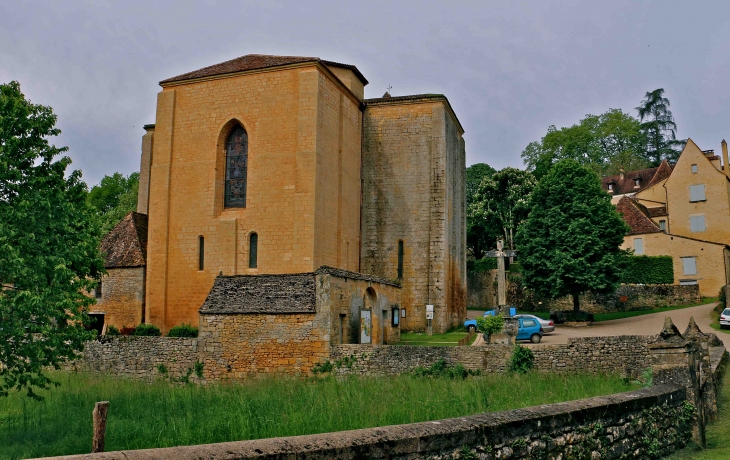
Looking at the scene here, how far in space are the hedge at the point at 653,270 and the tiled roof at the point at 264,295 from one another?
104ft

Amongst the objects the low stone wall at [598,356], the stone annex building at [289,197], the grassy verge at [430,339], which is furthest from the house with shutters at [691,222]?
the low stone wall at [598,356]

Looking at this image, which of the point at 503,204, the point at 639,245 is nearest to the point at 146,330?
the point at 503,204

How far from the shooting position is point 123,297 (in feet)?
94.5

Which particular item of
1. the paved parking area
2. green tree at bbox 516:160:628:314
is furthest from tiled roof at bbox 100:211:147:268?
green tree at bbox 516:160:628:314

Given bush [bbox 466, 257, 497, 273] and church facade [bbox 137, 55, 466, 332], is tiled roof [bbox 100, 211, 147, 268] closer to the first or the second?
church facade [bbox 137, 55, 466, 332]

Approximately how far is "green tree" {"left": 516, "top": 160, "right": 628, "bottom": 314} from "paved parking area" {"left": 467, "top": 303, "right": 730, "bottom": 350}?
2.39 m

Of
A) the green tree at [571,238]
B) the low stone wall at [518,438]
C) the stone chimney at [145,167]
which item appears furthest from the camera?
the stone chimney at [145,167]

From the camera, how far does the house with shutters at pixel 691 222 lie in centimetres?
4412

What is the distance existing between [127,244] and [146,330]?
5.89m

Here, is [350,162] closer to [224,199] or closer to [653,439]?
[224,199]

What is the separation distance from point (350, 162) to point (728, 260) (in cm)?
3028

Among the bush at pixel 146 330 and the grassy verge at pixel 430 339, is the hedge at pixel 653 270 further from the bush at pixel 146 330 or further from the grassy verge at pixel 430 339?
the bush at pixel 146 330

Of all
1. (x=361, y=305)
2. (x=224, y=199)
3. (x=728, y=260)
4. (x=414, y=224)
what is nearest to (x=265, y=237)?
(x=224, y=199)

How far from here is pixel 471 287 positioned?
158 feet
